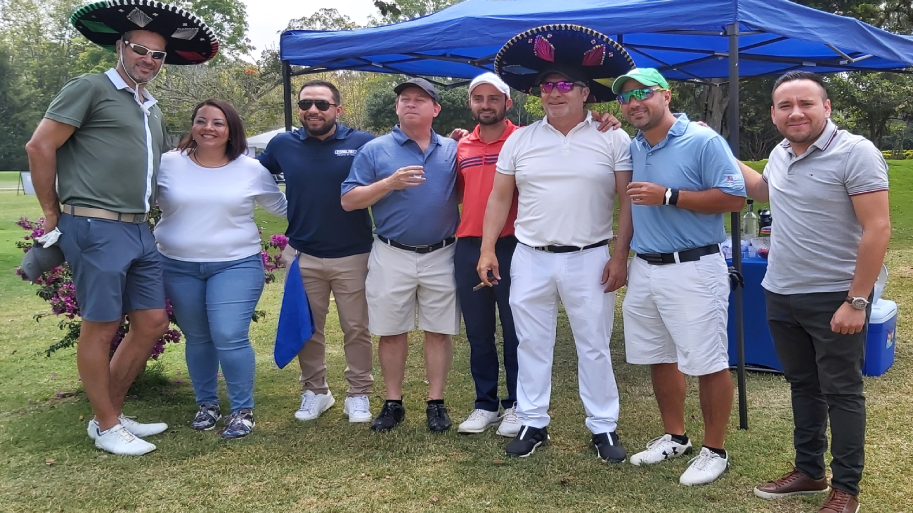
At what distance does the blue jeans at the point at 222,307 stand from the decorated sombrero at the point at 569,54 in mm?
1709

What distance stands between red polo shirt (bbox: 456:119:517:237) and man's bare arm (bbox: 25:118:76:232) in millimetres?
1833

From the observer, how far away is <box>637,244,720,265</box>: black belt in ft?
9.68

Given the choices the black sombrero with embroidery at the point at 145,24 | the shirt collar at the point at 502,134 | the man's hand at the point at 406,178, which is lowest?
the man's hand at the point at 406,178

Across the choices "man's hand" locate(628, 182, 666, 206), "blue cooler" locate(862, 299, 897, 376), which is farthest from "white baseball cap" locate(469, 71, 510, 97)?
"blue cooler" locate(862, 299, 897, 376)

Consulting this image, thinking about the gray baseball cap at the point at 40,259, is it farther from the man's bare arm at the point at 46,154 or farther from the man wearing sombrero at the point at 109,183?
the man's bare arm at the point at 46,154

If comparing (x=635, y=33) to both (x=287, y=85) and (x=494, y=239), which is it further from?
(x=287, y=85)

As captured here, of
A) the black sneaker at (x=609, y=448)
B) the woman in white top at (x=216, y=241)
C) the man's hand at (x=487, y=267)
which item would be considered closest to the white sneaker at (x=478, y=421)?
the black sneaker at (x=609, y=448)

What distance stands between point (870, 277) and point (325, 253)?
2.55 metres

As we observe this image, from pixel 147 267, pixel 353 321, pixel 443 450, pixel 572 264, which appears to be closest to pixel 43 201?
pixel 147 267

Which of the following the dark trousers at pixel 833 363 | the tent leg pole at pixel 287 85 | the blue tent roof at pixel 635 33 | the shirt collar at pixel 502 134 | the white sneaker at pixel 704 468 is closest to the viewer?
the dark trousers at pixel 833 363

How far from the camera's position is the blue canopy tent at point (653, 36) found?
3459 mm

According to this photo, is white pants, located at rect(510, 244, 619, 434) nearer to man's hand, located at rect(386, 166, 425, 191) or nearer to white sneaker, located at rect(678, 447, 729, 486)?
white sneaker, located at rect(678, 447, 729, 486)

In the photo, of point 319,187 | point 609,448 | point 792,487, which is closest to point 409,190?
point 319,187

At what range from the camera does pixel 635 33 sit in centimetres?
409
